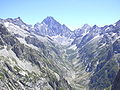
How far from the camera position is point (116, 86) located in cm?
12338

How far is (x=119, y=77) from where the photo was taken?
411 ft

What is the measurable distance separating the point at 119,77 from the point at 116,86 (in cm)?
506
